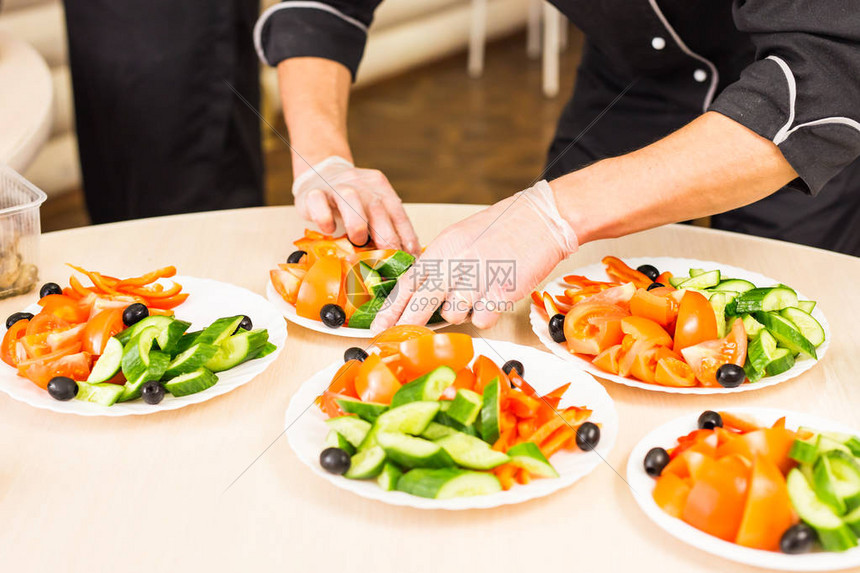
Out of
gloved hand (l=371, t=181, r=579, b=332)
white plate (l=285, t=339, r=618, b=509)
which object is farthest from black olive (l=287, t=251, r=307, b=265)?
white plate (l=285, t=339, r=618, b=509)

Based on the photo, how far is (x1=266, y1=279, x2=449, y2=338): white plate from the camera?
1128 mm

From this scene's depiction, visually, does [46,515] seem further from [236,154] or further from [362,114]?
[362,114]

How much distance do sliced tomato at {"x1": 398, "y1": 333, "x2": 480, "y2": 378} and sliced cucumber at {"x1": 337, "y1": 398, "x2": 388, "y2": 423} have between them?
0.07m

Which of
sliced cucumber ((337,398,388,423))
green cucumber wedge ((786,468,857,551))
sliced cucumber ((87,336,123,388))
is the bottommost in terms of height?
sliced cucumber ((87,336,123,388))

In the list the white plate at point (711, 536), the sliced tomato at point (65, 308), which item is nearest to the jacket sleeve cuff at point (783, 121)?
the white plate at point (711, 536)

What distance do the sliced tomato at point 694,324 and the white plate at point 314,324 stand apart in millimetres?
296

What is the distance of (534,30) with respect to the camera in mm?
5680

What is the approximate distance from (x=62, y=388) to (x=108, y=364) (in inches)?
2.1

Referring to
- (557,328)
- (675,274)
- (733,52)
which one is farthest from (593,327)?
(733,52)

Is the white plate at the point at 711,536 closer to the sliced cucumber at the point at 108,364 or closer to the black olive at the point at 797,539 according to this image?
the black olive at the point at 797,539

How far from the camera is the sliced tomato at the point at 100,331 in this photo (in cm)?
100

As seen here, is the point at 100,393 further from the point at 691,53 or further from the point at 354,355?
the point at 691,53

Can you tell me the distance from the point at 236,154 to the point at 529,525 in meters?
1.95

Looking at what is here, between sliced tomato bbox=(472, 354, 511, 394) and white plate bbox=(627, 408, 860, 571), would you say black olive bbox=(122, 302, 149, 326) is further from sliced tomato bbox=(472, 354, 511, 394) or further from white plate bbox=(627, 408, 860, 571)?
white plate bbox=(627, 408, 860, 571)
